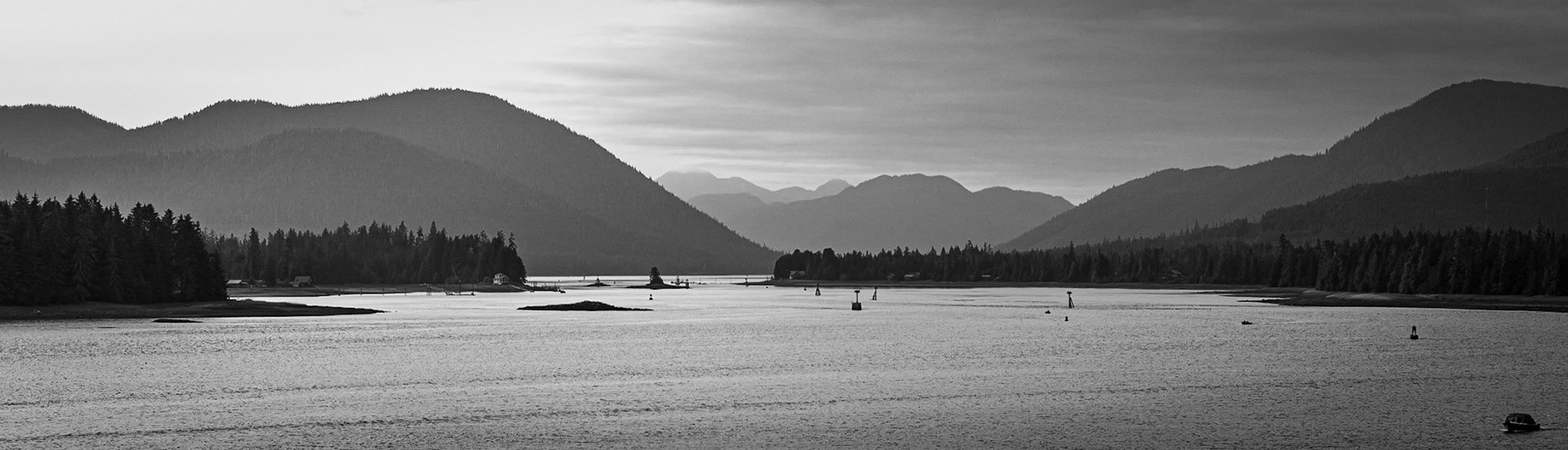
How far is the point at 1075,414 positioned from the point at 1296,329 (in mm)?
59880

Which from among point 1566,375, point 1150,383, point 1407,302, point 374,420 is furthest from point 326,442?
point 1407,302

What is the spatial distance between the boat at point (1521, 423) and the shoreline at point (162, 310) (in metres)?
99.2

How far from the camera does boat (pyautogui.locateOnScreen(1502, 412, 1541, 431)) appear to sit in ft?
140

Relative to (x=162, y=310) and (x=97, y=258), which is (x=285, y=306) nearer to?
(x=162, y=310)

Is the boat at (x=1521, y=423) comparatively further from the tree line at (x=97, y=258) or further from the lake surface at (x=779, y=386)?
the tree line at (x=97, y=258)

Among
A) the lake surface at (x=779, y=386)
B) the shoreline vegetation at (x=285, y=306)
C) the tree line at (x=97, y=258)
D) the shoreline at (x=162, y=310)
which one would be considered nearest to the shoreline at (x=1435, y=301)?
the shoreline vegetation at (x=285, y=306)

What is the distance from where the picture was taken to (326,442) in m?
40.4

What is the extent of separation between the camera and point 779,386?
57.6 m

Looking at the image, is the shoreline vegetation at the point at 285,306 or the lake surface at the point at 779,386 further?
the shoreline vegetation at the point at 285,306

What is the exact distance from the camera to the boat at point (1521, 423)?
140 ft

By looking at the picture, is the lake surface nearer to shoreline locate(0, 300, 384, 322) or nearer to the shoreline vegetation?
shoreline locate(0, 300, 384, 322)

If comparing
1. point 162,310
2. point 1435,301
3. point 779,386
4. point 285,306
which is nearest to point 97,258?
point 162,310

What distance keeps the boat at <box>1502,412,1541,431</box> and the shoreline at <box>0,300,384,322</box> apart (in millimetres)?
99237

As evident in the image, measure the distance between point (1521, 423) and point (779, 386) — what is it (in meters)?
26.7
